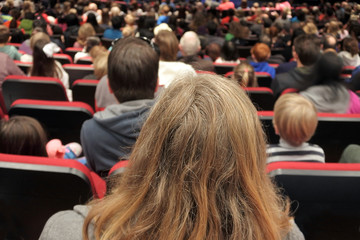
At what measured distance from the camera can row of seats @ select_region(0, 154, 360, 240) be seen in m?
1.37

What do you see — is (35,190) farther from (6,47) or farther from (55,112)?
(6,47)

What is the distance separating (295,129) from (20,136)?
132 centimetres

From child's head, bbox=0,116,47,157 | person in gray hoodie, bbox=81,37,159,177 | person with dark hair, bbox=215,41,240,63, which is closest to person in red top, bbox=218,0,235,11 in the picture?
person with dark hair, bbox=215,41,240,63

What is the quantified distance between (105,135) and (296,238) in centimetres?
114

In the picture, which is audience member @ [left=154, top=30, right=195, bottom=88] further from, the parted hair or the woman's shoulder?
the woman's shoulder

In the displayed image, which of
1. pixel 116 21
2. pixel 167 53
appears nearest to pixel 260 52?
pixel 167 53

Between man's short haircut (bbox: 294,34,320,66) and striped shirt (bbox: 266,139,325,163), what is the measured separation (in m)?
2.01

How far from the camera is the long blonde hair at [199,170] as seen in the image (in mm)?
736

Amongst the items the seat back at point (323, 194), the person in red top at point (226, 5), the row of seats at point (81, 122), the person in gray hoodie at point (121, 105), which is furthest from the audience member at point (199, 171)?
the person in red top at point (226, 5)

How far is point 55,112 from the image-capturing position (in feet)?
7.48

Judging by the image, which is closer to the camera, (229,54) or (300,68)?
(300,68)

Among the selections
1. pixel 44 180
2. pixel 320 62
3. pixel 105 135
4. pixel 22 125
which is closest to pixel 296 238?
pixel 44 180

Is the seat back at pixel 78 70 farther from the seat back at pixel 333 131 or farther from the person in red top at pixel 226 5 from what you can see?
the person in red top at pixel 226 5

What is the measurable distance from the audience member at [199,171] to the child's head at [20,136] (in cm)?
118
